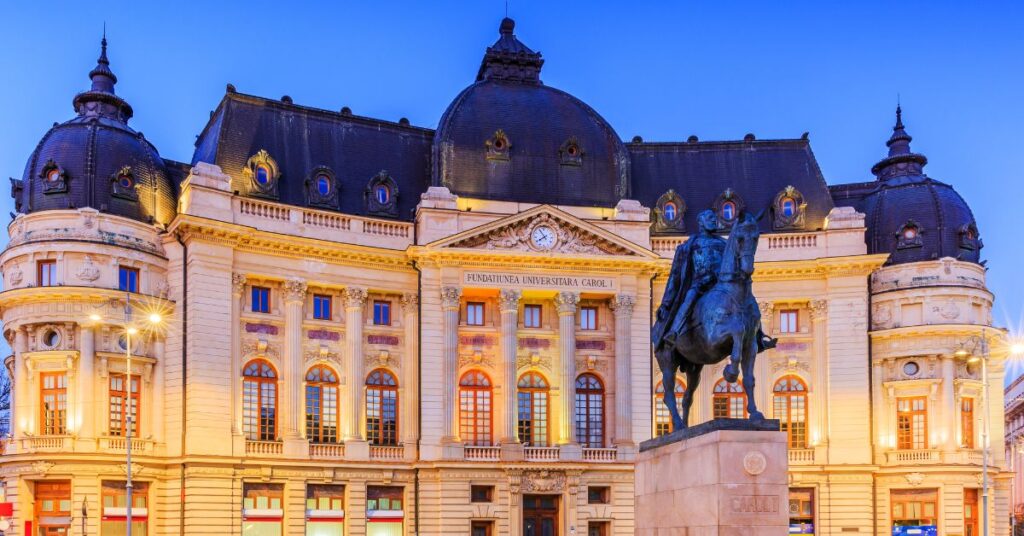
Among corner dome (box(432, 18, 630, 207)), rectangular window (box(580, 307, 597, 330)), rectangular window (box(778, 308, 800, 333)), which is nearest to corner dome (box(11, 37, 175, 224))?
corner dome (box(432, 18, 630, 207))

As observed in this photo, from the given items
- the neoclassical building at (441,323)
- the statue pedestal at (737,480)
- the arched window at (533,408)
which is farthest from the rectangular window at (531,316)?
the statue pedestal at (737,480)

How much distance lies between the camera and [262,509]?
55188mm

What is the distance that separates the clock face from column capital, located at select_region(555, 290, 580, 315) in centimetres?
235

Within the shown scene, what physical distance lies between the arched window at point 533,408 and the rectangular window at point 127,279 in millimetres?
18366

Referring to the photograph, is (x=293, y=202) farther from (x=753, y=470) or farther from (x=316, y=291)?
(x=753, y=470)

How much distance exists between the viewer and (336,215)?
5875cm

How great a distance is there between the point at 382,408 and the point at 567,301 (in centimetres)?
1006

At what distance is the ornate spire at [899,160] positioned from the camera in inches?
2707

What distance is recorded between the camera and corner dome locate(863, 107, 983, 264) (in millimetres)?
64188

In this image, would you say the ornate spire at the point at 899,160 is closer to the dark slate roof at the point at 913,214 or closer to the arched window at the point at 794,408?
the dark slate roof at the point at 913,214

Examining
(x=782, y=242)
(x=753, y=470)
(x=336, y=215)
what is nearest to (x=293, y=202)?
(x=336, y=215)

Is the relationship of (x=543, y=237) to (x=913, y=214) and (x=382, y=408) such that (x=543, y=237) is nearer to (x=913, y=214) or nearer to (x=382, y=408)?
(x=382, y=408)

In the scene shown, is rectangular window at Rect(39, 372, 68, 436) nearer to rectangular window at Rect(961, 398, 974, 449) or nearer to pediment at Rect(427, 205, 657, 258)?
pediment at Rect(427, 205, 657, 258)

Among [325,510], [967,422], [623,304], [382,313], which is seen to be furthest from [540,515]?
[967,422]
